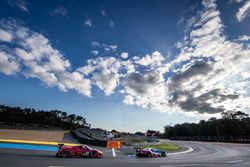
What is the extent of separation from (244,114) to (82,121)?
402 feet

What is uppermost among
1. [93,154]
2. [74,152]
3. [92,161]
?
[74,152]

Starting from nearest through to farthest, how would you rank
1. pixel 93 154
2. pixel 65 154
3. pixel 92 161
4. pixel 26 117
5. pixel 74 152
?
pixel 92 161 → pixel 65 154 → pixel 74 152 → pixel 93 154 → pixel 26 117

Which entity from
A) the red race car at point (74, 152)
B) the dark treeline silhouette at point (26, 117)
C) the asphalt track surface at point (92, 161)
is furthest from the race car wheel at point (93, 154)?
the dark treeline silhouette at point (26, 117)

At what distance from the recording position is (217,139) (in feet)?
263

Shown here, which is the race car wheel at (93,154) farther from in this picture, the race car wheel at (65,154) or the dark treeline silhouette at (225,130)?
the dark treeline silhouette at (225,130)

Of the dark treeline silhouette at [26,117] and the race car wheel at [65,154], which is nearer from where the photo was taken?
the race car wheel at [65,154]

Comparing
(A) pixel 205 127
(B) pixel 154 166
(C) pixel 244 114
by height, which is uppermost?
(C) pixel 244 114

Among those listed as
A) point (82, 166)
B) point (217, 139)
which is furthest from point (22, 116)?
point (82, 166)

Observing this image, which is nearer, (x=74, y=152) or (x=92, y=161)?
(x=92, y=161)

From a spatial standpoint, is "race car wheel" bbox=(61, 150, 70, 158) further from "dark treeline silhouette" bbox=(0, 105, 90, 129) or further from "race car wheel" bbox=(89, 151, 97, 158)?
"dark treeline silhouette" bbox=(0, 105, 90, 129)

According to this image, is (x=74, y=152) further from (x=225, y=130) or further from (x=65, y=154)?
(x=225, y=130)

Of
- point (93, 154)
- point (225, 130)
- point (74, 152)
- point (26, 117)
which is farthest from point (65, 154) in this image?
point (26, 117)

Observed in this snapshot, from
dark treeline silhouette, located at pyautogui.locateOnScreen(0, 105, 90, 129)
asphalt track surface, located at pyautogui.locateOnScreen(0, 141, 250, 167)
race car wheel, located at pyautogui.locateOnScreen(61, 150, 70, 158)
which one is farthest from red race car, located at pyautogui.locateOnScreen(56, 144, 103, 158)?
dark treeline silhouette, located at pyautogui.locateOnScreen(0, 105, 90, 129)

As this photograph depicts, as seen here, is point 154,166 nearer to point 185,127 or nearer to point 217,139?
point 217,139
